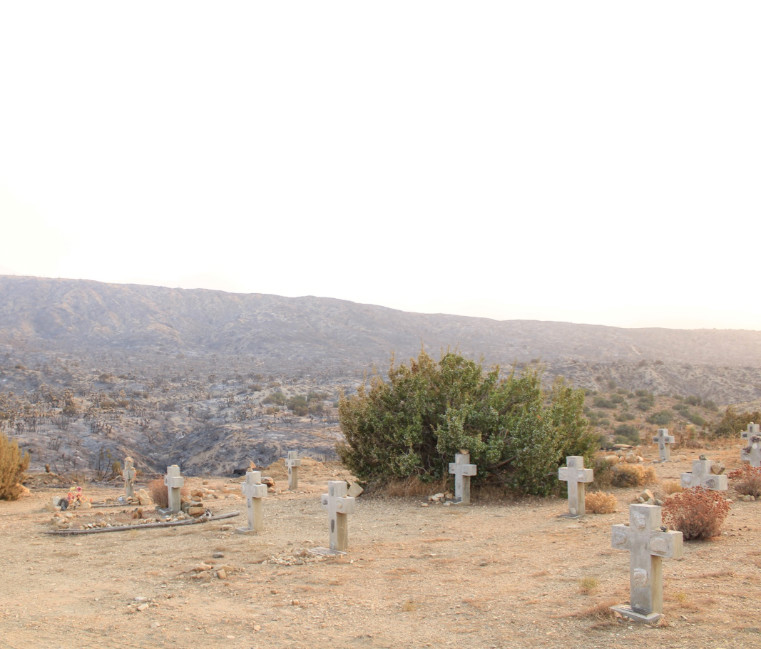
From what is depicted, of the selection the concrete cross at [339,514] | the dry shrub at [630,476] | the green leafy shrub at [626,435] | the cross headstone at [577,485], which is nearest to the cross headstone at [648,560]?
the concrete cross at [339,514]

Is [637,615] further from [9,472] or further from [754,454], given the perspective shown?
[9,472]

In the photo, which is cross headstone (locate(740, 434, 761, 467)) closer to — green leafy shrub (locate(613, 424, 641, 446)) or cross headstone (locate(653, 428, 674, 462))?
cross headstone (locate(653, 428, 674, 462))

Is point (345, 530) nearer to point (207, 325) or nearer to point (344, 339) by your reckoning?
point (344, 339)

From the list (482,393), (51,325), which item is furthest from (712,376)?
(51,325)

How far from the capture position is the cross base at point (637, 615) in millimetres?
5734

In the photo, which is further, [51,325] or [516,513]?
[51,325]

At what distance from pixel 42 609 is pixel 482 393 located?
422 inches

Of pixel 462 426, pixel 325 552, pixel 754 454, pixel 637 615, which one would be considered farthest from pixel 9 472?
pixel 754 454

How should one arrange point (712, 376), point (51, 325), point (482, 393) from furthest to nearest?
point (51, 325)
point (712, 376)
point (482, 393)

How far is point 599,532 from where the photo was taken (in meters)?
10.1

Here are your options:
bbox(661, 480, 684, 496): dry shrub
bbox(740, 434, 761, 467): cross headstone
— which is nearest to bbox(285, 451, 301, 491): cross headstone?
bbox(661, 480, 684, 496): dry shrub

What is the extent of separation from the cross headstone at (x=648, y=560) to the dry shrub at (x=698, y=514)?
9.63ft

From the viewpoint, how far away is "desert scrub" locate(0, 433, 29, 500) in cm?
1714

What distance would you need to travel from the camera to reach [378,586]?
7.64m
